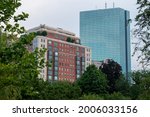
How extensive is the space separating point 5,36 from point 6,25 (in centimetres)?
35

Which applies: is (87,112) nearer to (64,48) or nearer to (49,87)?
(49,87)

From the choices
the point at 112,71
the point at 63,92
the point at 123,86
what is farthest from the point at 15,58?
the point at 112,71

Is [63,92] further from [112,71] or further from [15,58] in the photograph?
[15,58]

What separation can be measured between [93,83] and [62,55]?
7662cm

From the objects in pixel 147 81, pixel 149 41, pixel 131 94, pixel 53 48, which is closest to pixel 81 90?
pixel 131 94

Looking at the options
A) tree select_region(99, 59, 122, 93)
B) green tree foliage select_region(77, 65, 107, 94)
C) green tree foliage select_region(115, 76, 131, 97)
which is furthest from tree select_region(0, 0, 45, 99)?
tree select_region(99, 59, 122, 93)

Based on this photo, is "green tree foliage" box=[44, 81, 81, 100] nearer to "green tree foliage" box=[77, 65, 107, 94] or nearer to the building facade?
"green tree foliage" box=[77, 65, 107, 94]

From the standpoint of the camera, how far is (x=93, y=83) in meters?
68.1

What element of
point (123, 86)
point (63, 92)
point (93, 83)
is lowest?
point (63, 92)

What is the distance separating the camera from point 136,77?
6781cm

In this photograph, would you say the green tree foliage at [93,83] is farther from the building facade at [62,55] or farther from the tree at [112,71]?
the building facade at [62,55]

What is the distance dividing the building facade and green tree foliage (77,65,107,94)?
70.0 metres

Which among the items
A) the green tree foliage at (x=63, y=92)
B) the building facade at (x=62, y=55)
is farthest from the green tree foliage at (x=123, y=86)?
the building facade at (x=62, y=55)

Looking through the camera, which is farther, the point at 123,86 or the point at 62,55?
the point at 62,55
